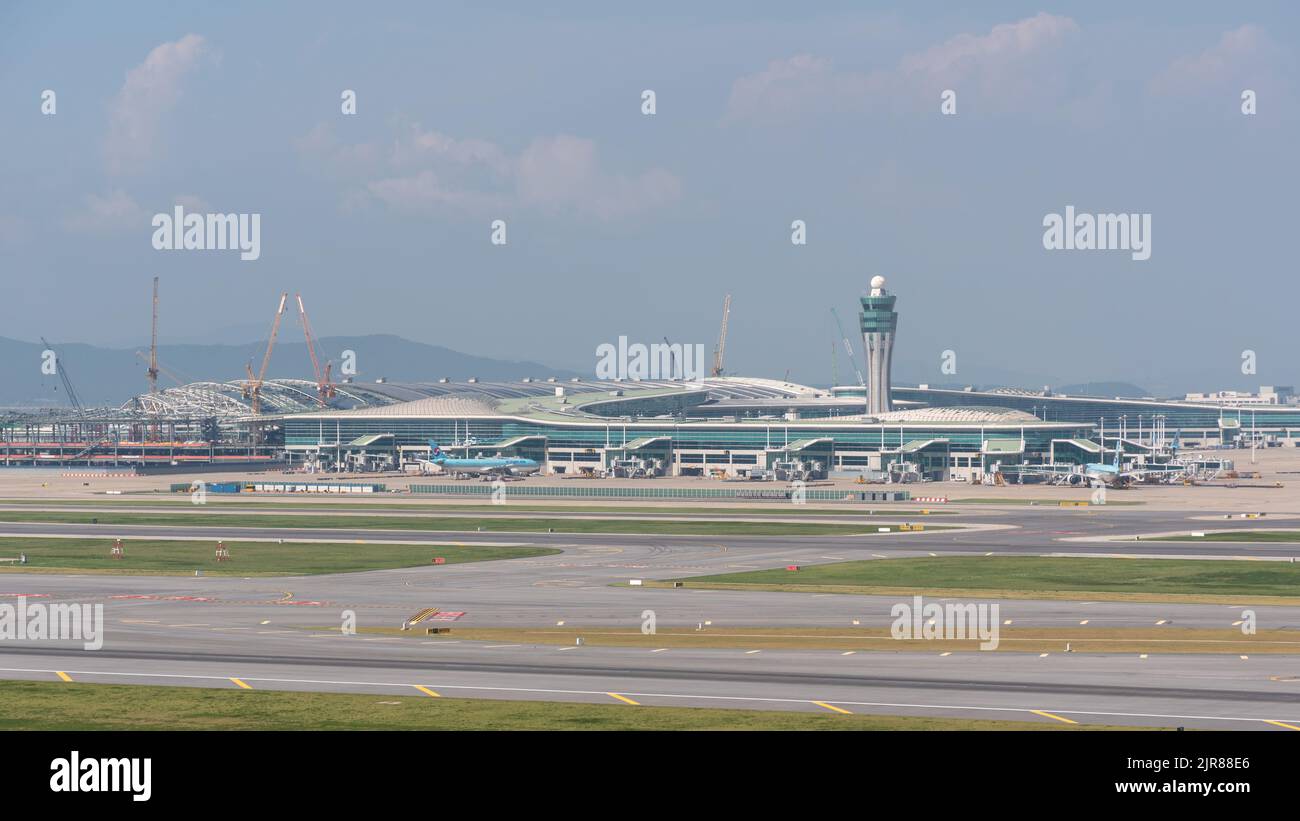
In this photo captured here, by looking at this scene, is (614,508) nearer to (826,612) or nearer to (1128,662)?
(826,612)

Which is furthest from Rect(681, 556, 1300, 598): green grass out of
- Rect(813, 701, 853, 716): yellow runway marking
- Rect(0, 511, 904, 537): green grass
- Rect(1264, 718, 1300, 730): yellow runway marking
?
Rect(1264, 718, 1300, 730): yellow runway marking

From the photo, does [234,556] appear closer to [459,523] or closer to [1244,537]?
[459,523]

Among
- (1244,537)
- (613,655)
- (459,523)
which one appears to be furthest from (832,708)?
(459,523)

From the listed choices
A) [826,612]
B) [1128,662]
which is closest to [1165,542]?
[826,612]

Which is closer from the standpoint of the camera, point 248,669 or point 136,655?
point 248,669

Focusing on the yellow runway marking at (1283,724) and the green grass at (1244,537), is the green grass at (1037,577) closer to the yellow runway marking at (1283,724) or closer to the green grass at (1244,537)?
the green grass at (1244,537)

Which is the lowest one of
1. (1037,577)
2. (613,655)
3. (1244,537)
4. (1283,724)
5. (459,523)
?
(613,655)
